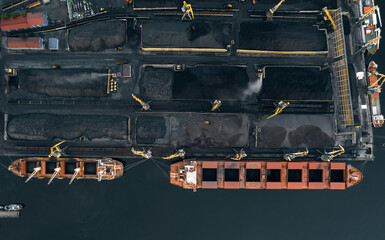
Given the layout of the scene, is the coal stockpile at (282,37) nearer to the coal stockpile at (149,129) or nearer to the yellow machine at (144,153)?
the coal stockpile at (149,129)

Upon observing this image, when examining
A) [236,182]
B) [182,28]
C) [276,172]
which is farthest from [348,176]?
[182,28]

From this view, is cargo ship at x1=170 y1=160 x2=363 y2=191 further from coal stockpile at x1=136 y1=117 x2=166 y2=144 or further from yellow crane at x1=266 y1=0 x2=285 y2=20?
yellow crane at x1=266 y1=0 x2=285 y2=20

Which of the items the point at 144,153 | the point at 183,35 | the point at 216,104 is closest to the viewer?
the point at 216,104

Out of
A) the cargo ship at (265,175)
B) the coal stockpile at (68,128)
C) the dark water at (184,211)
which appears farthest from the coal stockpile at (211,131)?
the coal stockpile at (68,128)

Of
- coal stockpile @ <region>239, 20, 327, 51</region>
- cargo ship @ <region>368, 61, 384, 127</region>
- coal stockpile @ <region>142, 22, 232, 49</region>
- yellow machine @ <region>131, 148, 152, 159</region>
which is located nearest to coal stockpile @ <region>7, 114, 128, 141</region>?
yellow machine @ <region>131, 148, 152, 159</region>

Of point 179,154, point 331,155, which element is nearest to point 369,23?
point 331,155

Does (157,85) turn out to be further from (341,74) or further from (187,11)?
(341,74)
